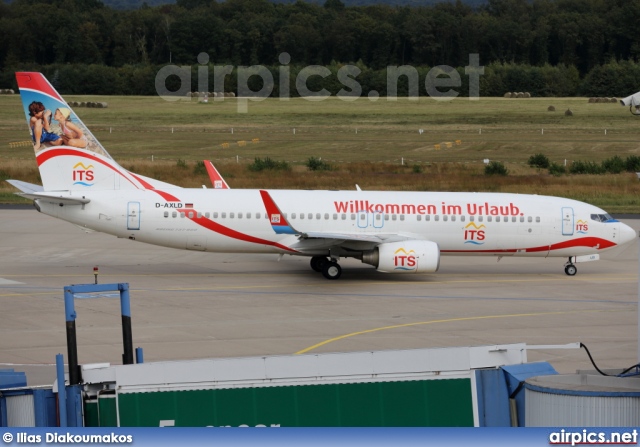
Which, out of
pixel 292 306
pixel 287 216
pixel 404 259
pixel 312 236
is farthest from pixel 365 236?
pixel 292 306

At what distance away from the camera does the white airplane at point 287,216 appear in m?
38.4

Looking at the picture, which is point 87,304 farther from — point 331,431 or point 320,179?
point 320,179

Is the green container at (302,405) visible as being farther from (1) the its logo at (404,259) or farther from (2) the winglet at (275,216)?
(2) the winglet at (275,216)

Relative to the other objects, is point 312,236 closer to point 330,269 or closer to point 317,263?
point 330,269

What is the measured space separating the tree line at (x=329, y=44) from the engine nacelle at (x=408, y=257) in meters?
106

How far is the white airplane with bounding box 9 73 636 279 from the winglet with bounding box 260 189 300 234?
0.16 feet

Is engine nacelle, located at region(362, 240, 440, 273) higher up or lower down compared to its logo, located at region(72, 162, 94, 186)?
lower down

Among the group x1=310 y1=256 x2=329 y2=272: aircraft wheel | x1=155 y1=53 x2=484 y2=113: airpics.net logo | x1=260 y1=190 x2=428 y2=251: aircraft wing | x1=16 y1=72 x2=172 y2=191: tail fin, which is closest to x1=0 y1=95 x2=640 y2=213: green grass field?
x1=155 y1=53 x2=484 y2=113: airpics.net logo

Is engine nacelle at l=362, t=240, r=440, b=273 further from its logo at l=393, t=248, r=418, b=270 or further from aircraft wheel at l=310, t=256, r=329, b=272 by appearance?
aircraft wheel at l=310, t=256, r=329, b=272

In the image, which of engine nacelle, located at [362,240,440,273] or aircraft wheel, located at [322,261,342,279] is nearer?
engine nacelle, located at [362,240,440,273]

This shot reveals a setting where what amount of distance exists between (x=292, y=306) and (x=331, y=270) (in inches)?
206

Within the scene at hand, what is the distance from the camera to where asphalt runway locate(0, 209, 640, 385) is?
28031 mm

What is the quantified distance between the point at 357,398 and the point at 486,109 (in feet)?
380

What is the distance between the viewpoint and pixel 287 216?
3928 centimetres
